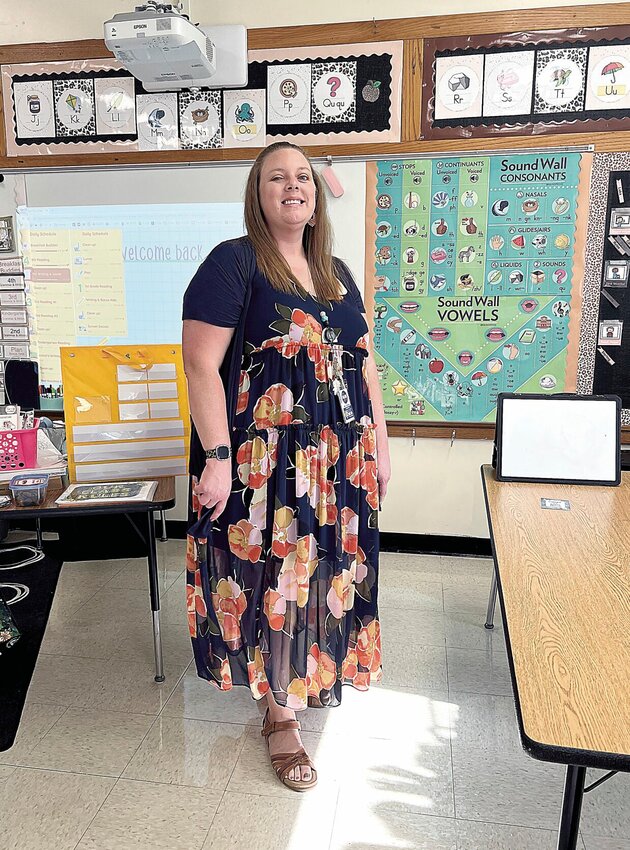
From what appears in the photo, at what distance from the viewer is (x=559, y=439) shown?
224 cm

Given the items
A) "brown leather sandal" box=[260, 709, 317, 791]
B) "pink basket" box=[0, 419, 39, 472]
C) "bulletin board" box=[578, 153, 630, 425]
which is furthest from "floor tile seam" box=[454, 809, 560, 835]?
"bulletin board" box=[578, 153, 630, 425]

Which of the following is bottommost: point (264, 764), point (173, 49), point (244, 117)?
point (264, 764)

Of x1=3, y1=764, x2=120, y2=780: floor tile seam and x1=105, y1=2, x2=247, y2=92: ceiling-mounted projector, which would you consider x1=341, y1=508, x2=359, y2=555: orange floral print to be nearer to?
x1=3, y1=764, x2=120, y2=780: floor tile seam

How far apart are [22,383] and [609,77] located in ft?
10.4

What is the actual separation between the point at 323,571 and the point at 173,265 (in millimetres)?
2105

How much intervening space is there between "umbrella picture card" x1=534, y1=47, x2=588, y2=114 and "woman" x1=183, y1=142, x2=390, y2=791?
66.4 inches

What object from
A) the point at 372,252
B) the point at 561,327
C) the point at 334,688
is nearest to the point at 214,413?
the point at 334,688

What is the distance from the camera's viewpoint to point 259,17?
308 centimetres

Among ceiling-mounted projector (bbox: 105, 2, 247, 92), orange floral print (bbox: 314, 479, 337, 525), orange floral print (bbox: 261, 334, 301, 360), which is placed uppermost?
ceiling-mounted projector (bbox: 105, 2, 247, 92)

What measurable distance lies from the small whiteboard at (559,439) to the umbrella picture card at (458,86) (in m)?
1.48

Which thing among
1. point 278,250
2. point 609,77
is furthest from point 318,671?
point 609,77

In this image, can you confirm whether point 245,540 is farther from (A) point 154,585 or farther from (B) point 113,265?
(B) point 113,265

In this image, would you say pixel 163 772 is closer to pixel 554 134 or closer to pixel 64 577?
pixel 64 577

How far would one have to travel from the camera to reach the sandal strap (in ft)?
5.75
